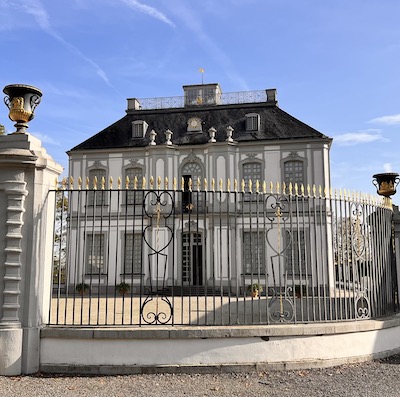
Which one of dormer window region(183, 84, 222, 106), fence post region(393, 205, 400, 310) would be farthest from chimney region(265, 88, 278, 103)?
fence post region(393, 205, 400, 310)

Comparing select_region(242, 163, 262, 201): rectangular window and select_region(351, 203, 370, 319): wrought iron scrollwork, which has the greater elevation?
select_region(242, 163, 262, 201): rectangular window

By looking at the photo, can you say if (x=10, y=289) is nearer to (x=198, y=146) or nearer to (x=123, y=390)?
(x=123, y=390)

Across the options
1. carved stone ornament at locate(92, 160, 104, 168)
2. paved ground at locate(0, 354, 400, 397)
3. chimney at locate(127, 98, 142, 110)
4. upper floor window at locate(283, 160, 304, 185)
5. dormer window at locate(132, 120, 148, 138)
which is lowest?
paved ground at locate(0, 354, 400, 397)

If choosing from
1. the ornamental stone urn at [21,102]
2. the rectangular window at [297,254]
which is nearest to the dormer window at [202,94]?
the rectangular window at [297,254]

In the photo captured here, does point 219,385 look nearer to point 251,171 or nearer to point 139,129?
point 251,171

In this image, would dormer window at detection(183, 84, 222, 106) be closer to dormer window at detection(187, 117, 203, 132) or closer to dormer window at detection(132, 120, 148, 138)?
dormer window at detection(187, 117, 203, 132)

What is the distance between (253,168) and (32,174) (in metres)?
17.2

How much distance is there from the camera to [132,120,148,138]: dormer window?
80.2 feet

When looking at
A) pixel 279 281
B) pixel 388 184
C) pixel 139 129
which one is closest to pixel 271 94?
pixel 139 129

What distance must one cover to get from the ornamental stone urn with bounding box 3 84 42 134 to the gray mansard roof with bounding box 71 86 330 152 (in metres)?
17.1

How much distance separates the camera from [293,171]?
22250 millimetres

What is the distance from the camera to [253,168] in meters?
22.7

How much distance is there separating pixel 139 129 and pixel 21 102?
18323 millimetres

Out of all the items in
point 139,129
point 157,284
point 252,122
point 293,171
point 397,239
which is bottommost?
point 157,284
